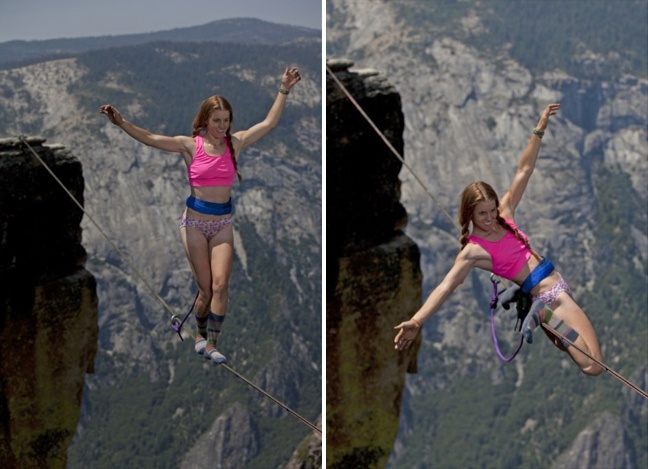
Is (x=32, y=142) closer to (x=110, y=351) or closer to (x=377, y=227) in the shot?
(x=377, y=227)

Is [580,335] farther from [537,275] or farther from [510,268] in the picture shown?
[510,268]

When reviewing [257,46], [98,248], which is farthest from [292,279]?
[257,46]

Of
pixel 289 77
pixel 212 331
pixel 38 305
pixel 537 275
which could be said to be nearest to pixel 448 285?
pixel 537 275

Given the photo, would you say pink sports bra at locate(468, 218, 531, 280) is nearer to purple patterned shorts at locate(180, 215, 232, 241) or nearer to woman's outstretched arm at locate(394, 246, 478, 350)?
woman's outstretched arm at locate(394, 246, 478, 350)

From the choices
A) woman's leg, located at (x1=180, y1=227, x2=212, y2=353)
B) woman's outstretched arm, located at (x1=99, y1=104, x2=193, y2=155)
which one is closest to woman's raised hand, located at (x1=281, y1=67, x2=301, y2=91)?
woman's outstretched arm, located at (x1=99, y1=104, x2=193, y2=155)

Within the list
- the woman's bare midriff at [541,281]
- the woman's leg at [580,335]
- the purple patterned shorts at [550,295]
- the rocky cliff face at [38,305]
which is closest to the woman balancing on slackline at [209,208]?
the woman's bare midriff at [541,281]

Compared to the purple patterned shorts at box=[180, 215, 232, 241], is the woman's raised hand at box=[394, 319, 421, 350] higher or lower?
lower
